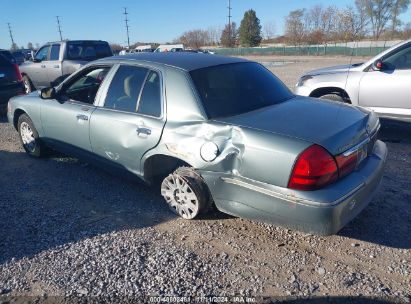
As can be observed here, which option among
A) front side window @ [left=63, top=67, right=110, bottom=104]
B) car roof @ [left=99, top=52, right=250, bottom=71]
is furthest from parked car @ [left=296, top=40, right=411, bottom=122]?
front side window @ [left=63, top=67, right=110, bottom=104]

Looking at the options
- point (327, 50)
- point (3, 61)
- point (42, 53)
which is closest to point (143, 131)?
point (3, 61)

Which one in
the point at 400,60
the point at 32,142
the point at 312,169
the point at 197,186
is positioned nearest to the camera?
the point at 312,169

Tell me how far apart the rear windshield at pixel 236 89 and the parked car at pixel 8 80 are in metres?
6.96

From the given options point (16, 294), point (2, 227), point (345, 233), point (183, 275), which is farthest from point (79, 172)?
point (345, 233)

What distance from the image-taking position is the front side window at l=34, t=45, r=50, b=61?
434 inches

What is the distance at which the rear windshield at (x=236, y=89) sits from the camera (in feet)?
10.9

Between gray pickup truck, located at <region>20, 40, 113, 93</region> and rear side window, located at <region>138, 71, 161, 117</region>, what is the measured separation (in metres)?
7.11

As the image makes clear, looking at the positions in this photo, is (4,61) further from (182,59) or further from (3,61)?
(182,59)

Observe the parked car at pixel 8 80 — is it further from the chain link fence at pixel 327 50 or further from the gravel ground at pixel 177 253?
the chain link fence at pixel 327 50

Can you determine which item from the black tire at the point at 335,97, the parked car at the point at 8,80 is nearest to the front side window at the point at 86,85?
the black tire at the point at 335,97

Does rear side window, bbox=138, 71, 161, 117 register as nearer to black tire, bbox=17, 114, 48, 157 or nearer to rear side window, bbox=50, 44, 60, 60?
black tire, bbox=17, 114, 48, 157

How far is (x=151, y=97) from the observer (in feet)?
11.9

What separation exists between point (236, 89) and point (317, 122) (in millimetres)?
939

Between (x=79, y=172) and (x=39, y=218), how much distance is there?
4.27 ft
